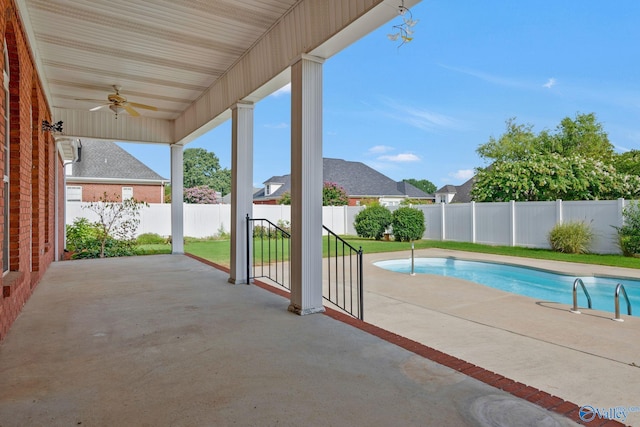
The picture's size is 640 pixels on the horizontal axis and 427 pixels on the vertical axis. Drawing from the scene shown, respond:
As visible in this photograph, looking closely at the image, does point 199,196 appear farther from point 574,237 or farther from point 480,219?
point 574,237

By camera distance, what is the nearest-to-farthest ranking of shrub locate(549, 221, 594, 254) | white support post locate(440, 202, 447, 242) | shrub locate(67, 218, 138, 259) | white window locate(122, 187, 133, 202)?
1. shrub locate(67, 218, 138, 259)
2. shrub locate(549, 221, 594, 254)
3. white support post locate(440, 202, 447, 242)
4. white window locate(122, 187, 133, 202)

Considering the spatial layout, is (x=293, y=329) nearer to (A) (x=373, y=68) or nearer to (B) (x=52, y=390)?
(B) (x=52, y=390)

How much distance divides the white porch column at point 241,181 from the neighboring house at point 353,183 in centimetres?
1878

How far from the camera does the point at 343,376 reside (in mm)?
2252

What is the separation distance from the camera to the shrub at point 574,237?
10.4 m

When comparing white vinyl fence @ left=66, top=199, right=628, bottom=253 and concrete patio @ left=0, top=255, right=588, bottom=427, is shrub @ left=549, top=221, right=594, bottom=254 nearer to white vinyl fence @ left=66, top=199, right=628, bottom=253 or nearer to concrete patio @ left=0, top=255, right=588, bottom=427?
white vinyl fence @ left=66, top=199, right=628, bottom=253

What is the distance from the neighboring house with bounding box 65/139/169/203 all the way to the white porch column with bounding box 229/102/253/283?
46.9 feet

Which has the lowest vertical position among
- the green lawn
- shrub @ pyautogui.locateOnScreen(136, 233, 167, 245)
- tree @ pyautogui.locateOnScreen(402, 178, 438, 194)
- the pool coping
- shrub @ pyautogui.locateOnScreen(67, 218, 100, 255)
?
the green lawn

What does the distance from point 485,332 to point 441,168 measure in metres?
38.2

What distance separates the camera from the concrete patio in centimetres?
182

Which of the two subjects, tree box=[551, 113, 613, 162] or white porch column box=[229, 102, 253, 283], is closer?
white porch column box=[229, 102, 253, 283]

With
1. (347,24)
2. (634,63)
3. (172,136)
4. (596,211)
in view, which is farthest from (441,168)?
(347,24)

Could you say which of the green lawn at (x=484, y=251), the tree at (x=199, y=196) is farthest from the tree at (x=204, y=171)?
the green lawn at (x=484, y=251)

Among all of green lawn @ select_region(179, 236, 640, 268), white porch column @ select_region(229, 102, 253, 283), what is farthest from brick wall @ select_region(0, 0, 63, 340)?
green lawn @ select_region(179, 236, 640, 268)
